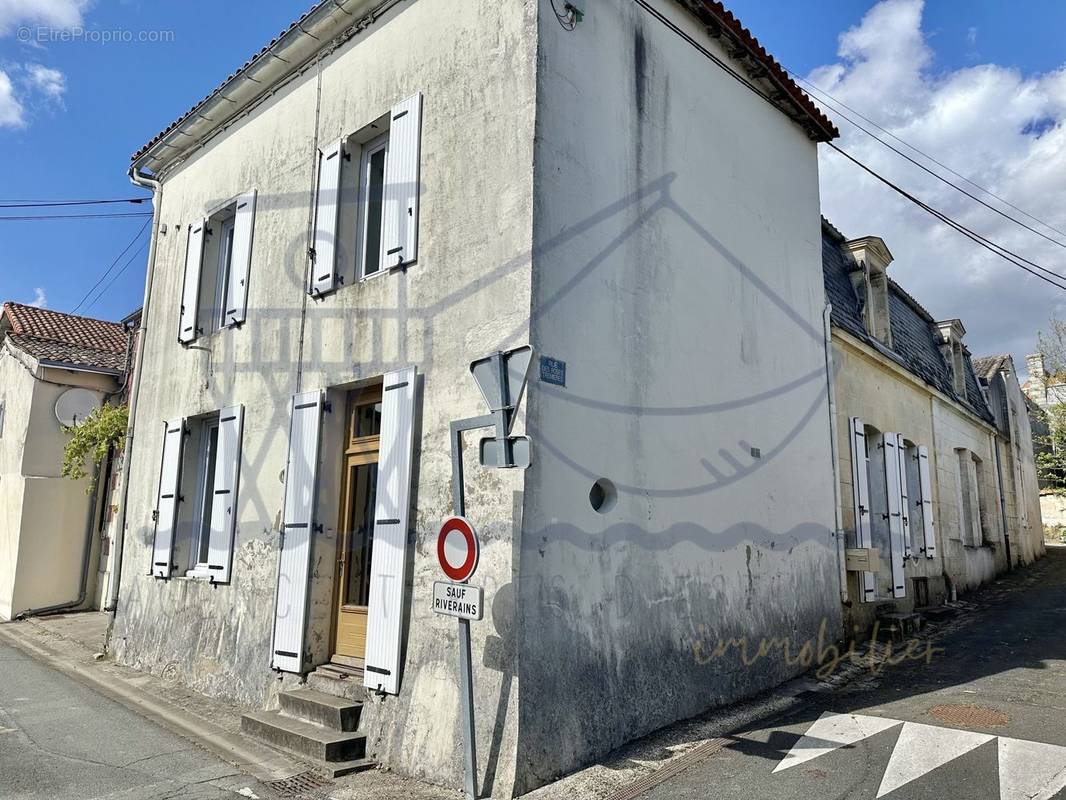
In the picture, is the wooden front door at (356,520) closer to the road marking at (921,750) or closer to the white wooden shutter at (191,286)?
the white wooden shutter at (191,286)

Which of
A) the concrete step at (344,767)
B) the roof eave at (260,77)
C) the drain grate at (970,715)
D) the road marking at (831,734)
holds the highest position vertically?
the roof eave at (260,77)

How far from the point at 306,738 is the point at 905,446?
9.73 meters

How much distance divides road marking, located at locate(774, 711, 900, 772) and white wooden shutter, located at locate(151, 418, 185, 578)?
6459mm

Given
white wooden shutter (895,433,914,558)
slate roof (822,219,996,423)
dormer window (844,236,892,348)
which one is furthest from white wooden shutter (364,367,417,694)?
dormer window (844,236,892,348)

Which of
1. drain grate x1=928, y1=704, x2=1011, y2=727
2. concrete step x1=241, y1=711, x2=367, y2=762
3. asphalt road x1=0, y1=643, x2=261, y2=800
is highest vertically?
drain grate x1=928, y1=704, x2=1011, y2=727

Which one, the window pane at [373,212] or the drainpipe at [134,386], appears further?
the drainpipe at [134,386]

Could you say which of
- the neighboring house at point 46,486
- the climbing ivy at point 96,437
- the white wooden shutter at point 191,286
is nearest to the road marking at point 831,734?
the white wooden shutter at point 191,286

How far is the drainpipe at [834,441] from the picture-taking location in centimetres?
841

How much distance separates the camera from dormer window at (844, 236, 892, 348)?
11195mm

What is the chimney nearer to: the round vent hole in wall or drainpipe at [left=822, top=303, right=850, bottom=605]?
drainpipe at [left=822, top=303, right=850, bottom=605]

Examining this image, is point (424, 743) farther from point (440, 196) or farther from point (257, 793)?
point (440, 196)

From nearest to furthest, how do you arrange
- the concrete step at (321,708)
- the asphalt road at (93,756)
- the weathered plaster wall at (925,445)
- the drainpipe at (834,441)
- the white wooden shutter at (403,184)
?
the asphalt road at (93,756) → the concrete step at (321,708) → the white wooden shutter at (403,184) → the drainpipe at (834,441) → the weathered plaster wall at (925,445)

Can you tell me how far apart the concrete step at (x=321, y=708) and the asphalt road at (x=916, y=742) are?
2.24 metres

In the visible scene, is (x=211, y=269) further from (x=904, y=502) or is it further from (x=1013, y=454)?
(x=1013, y=454)
